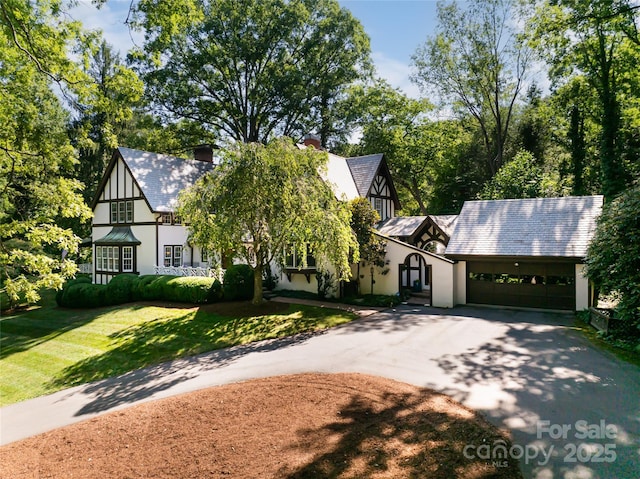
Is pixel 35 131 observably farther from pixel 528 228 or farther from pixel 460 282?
pixel 528 228

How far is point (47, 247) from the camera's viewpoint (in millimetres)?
29406

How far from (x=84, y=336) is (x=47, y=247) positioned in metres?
18.8

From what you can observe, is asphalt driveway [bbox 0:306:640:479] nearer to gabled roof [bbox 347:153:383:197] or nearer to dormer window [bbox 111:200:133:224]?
gabled roof [bbox 347:153:383:197]

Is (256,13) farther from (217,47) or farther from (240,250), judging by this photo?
(240,250)

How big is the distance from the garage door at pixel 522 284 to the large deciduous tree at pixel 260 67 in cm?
2218

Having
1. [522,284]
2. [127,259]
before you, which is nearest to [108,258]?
[127,259]

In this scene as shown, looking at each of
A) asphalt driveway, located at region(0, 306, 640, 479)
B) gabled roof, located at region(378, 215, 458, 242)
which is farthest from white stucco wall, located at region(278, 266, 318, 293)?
asphalt driveway, located at region(0, 306, 640, 479)

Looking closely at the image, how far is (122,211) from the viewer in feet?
82.7

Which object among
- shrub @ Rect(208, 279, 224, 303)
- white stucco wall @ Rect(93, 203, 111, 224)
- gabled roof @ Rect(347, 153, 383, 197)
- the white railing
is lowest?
shrub @ Rect(208, 279, 224, 303)

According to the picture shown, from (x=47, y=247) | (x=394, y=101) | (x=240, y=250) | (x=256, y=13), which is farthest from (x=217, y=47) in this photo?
(x=240, y=250)

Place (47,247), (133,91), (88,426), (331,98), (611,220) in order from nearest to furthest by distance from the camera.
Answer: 1. (88,426)
2. (133,91)
3. (611,220)
4. (47,247)
5. (331,98)

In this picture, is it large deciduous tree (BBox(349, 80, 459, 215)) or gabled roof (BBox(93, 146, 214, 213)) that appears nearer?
gabled roof (BBox(93, 146, 214, 213))

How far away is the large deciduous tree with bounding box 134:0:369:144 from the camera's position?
31.4m

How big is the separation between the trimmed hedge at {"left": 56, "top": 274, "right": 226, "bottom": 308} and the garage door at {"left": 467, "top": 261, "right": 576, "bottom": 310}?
1277 centimetres
